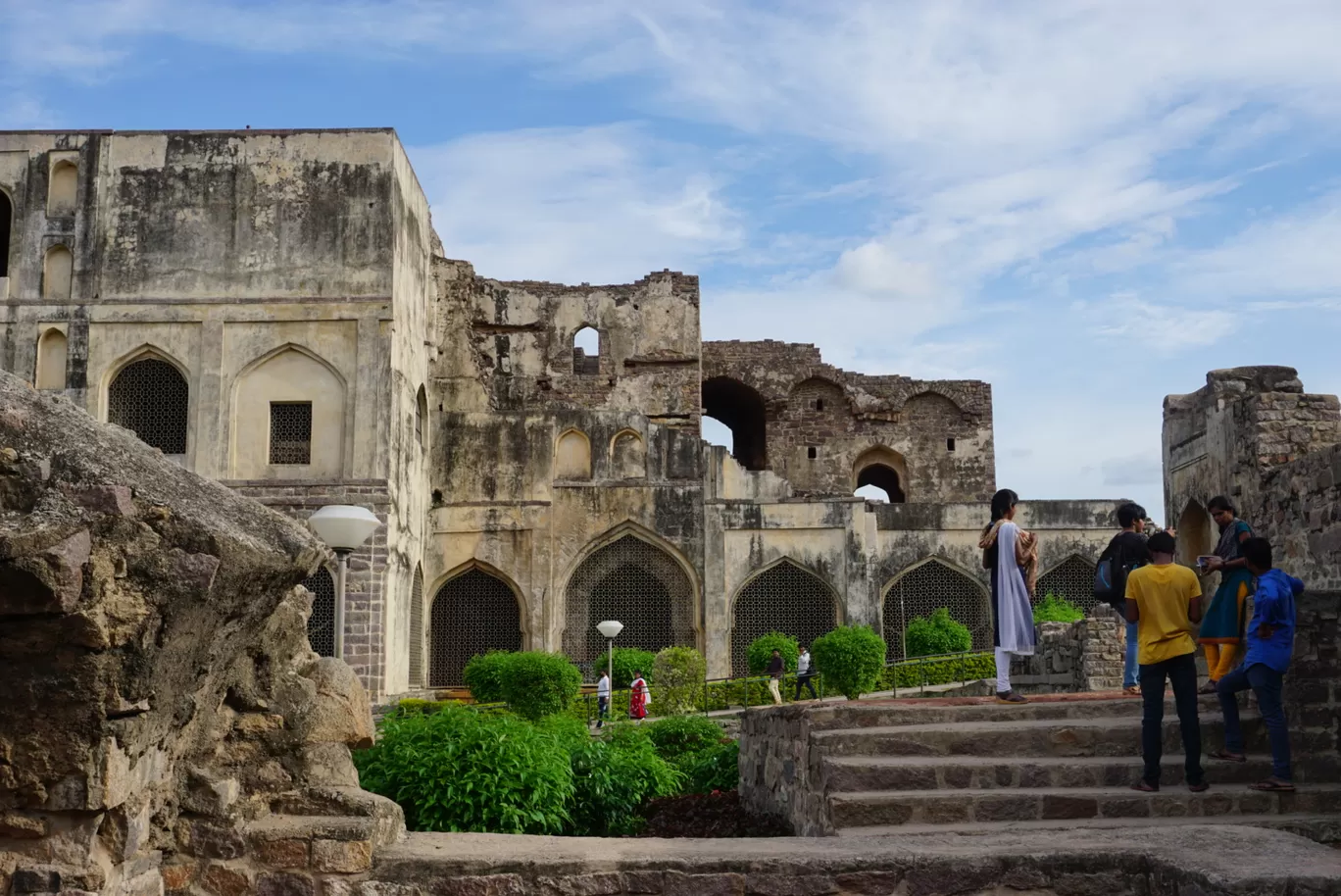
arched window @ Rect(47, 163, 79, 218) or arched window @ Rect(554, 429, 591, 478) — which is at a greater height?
arched window @ Rect(47, 163, 79, 218)

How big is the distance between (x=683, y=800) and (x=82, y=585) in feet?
18.2

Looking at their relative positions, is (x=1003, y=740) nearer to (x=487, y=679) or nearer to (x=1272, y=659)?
(x=1272, y=659)

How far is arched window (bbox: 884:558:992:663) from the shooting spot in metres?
24.0

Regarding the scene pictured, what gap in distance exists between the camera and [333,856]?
441 cm

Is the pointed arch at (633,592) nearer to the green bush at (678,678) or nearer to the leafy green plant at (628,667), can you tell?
the leafy green plant at (628,667)

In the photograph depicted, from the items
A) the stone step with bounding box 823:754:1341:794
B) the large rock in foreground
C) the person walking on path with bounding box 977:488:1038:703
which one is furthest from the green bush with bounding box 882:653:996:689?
the large rock in foreground

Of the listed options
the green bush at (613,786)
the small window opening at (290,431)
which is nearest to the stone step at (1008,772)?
the green bush at (613,786)

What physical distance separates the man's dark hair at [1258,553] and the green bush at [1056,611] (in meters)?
14.6

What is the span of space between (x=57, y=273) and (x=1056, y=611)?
16205 mm

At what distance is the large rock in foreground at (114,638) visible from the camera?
3.50 meters

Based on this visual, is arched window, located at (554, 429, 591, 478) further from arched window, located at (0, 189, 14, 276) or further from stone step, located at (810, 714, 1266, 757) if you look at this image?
stone step, located at (810, 714, 1266, 757)

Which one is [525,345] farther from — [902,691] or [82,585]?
[82,585]

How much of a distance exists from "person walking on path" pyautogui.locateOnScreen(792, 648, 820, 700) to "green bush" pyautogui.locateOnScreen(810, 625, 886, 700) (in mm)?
610

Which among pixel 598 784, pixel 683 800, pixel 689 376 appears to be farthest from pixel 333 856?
pixel 689 376
